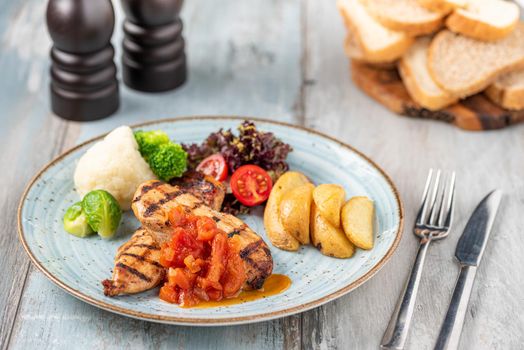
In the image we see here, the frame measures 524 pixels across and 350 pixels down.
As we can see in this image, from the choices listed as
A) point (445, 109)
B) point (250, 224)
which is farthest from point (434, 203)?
point (445, 109)

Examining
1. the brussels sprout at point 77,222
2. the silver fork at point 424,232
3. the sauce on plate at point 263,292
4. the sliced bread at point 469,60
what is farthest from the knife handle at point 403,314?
the sliced bread at point 469,60

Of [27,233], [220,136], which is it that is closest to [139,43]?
[220,136]

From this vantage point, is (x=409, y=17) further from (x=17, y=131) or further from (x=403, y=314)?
(x=17, y=131)

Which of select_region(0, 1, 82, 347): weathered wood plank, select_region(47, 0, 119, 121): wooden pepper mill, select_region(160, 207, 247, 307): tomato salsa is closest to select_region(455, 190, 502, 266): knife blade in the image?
select_region(160, 207, 247, 307): tomato salsa

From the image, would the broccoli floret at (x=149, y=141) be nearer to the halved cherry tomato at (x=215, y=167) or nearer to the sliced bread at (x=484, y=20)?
the halved cherry tomato at (x=215, y=167)

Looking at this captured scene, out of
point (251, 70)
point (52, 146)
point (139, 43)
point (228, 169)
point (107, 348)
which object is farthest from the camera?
point (251, 70)

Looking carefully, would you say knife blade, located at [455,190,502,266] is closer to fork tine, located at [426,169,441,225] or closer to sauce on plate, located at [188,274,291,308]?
fork tine, located at [426,169,441,225]

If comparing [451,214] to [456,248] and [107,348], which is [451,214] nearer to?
[456,248]
